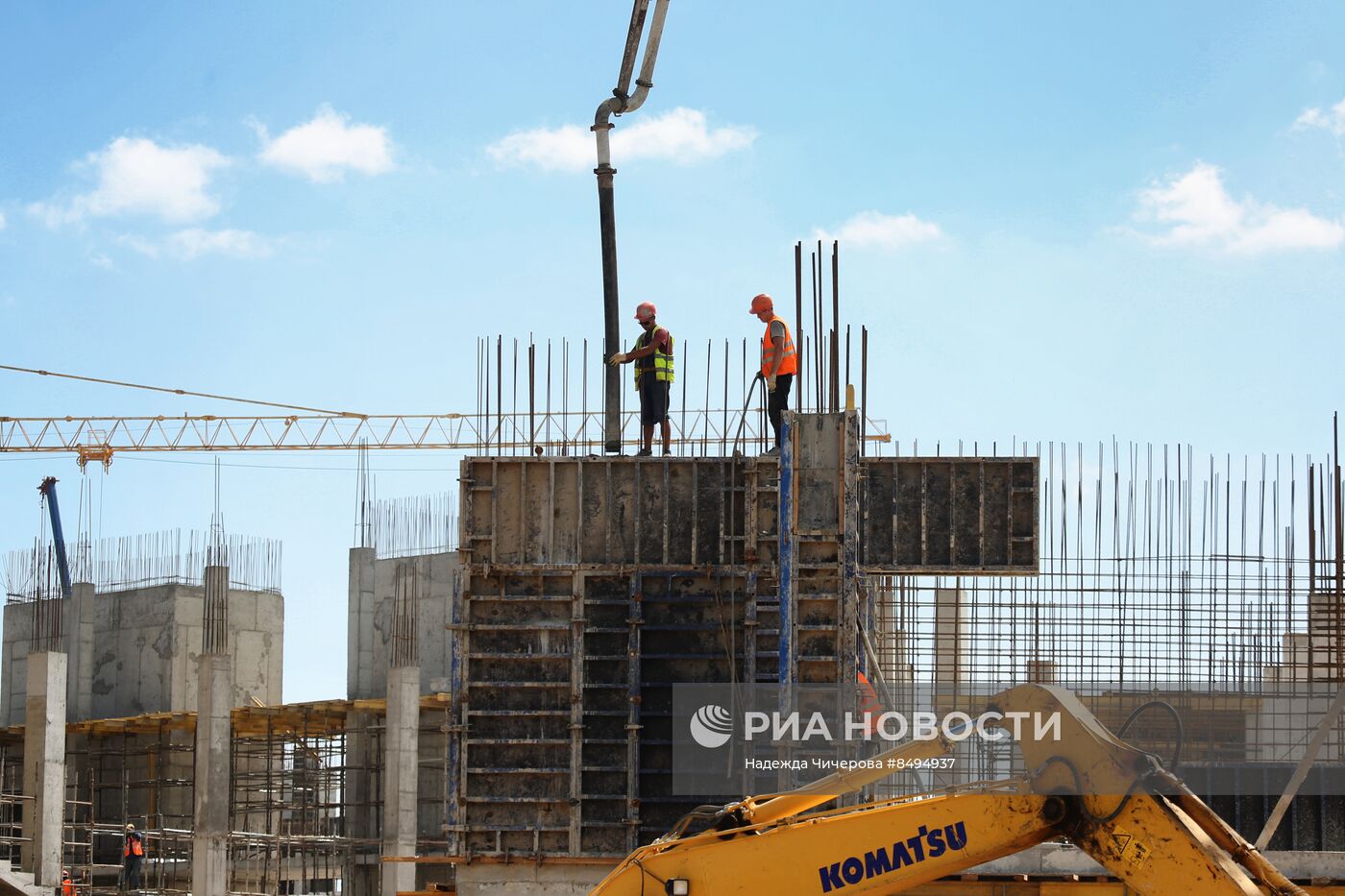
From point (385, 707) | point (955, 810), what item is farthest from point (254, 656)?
point (955, 810)

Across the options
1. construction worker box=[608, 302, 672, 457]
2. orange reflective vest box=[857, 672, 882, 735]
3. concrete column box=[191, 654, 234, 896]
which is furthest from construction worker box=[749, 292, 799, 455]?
concrete column box=[191, 654, 234, 896]

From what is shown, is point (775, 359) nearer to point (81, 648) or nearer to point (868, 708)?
point (868, 708)

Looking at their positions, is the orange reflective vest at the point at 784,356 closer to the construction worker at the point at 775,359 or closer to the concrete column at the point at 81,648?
the construction worker at the point at 775,359

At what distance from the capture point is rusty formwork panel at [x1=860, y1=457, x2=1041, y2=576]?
1541 centimetres

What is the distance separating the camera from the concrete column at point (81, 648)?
37.7 m

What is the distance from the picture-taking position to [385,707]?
29859mm

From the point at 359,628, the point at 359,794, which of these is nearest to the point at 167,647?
the point at 359,628

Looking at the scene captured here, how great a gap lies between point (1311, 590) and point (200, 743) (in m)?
18.0

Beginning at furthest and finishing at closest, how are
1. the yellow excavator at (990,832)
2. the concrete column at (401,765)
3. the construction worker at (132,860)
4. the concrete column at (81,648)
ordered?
1. the concrete column at (81,648)
2. the concrete column at (401,765)
3. the construction worker at (132,860)
4. the yellow excavator at (990,832)

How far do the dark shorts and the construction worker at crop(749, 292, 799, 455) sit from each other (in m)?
1.08

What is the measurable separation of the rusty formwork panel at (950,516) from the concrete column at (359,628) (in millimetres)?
21315

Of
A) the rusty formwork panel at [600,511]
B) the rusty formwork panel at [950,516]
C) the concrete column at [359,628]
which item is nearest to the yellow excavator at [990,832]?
the rusty formwork panel at [600,511]

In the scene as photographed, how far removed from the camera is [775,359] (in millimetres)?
14922

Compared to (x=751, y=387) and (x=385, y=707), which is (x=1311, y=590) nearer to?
(x=751, y=387)
